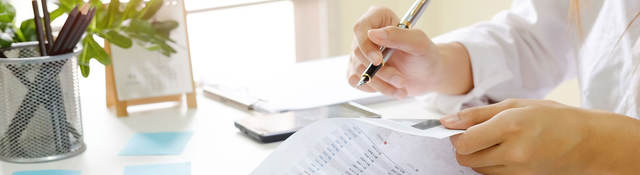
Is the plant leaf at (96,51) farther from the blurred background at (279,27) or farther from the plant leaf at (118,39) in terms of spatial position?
the blurred background at (279,27)

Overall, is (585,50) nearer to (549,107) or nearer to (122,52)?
(549,107)

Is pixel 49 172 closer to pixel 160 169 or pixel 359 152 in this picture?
pixel 160 169

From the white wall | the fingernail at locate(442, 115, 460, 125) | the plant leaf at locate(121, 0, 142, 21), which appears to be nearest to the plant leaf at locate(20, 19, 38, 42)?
the plant leaf at locate(121, 0, 142, 21)

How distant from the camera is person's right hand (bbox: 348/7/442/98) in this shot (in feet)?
2.64

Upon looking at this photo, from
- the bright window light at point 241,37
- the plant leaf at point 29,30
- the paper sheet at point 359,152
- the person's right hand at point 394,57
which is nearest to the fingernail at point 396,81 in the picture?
the person's right hand at point 394,57

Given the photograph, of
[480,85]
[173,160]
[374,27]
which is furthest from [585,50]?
[173,160]

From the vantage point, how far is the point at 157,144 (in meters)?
0.85

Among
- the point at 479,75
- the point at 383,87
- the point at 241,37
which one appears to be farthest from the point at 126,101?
the point at 241,37

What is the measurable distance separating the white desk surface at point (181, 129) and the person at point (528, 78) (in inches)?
3.1

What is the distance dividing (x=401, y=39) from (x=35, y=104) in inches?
17.3

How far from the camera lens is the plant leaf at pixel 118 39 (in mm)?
870

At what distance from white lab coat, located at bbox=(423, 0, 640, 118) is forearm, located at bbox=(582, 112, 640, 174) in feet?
0.63

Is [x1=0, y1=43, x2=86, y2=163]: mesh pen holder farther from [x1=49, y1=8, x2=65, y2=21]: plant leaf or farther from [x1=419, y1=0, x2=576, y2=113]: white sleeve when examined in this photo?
[x1=419, y1=0, x2=576, y2=113]: white sleeve

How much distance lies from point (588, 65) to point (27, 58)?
29.1 inches
